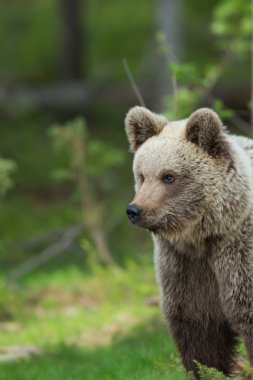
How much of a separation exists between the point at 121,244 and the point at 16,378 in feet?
29.7

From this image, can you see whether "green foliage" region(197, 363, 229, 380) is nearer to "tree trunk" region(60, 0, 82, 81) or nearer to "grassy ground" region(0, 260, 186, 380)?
"grassy ground" region(0, 260, 186, 380)

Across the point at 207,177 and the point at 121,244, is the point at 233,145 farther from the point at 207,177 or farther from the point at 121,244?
the point at 121,244

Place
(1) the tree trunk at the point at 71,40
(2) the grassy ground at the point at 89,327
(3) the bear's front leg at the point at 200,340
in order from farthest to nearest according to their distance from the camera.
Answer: (1) the tree trunk at the point at 71,40, (2) the grassy ground at the point at 89,327, (3) the bear's front leg at the point at 200,340

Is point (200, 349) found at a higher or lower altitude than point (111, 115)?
lower

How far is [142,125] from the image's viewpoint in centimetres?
638

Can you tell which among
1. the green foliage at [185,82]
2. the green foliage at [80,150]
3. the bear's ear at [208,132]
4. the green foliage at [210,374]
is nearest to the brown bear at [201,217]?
the bear's ear at [208,132]

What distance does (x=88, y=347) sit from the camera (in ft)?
32.1

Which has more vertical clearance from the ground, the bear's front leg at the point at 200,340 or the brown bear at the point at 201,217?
the brown bear at the point at 201,217

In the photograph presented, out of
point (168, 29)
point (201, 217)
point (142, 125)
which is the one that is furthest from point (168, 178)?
point (168, 29)

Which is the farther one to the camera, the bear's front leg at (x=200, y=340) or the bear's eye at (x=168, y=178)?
the bear's front leg at (x=200, y=340)

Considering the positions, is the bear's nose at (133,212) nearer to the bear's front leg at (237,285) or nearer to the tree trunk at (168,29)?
the bear's front leg at (237,285)

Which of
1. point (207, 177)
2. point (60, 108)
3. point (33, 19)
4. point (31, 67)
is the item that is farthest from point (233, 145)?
point (33, 19)

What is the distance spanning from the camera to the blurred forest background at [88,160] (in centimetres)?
940

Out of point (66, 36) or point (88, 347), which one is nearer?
point (88, 347)
